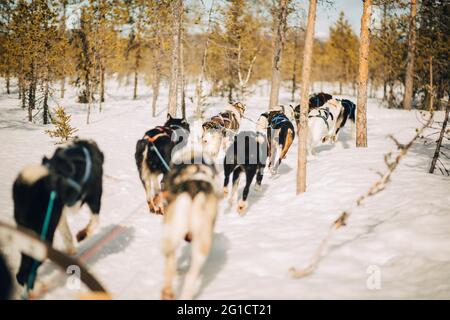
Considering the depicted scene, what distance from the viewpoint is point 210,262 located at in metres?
4.04

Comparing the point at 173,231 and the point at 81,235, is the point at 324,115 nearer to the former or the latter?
the point at 81,235

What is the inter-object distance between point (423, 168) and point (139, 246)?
7.42 m

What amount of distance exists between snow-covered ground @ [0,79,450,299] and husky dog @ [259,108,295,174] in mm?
568

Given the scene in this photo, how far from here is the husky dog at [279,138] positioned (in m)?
8.47

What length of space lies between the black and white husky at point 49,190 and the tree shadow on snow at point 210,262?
5.00 ft

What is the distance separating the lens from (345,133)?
14398 mm

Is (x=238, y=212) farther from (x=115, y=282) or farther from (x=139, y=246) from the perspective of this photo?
(x=115, y=282)

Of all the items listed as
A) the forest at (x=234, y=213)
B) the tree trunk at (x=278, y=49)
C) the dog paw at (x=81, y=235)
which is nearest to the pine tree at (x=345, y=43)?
the tree trunk at (x=278, y=49)

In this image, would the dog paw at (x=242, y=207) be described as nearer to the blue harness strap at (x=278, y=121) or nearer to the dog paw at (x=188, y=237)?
the dog paw at (x=188, y=237)

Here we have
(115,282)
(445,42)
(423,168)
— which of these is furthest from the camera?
Result: (445,42)

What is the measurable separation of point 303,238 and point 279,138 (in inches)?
173

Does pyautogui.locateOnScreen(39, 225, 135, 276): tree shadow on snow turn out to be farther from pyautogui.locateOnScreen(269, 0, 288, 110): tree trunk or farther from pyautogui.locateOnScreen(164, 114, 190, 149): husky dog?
pyautogui.locateOnScreen(269, 0, 288, 110): tree trunk

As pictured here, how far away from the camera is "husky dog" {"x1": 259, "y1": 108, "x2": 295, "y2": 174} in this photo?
27.8 feet
